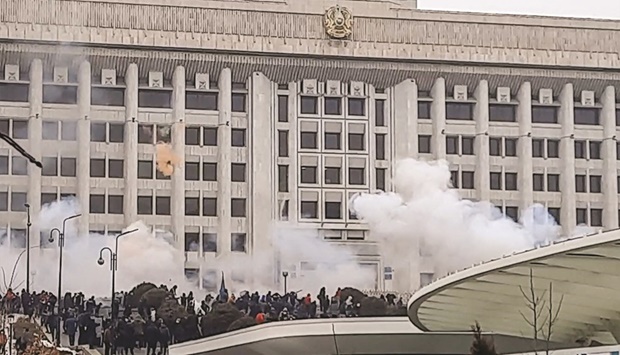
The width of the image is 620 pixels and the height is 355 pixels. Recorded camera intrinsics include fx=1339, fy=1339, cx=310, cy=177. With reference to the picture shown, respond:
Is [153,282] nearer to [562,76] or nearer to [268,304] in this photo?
[268,304]

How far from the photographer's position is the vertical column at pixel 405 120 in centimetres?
6625

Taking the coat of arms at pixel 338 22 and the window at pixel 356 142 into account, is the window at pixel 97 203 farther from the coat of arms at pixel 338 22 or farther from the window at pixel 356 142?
the coat of arms at pixel 338 22

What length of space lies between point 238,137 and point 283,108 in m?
2.74

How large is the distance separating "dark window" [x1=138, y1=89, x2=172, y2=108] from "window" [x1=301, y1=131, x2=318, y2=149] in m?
6.76

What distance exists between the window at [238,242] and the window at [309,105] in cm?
704

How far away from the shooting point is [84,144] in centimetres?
6322

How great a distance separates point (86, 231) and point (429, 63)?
60.9 ft

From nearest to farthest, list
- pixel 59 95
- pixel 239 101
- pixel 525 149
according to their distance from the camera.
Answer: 1. pixel 59 95
2. pixel 239 101
3. pixel 525 149

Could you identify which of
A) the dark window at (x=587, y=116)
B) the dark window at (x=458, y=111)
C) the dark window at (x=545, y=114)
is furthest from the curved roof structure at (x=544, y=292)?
the dark window at (x=587, y=116)

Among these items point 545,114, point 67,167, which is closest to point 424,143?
point 545,114

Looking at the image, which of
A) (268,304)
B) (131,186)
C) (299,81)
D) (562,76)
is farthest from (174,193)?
(562,76)

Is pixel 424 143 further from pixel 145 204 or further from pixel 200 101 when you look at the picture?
pixel 145 204

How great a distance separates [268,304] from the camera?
171ft

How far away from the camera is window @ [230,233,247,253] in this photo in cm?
6400
